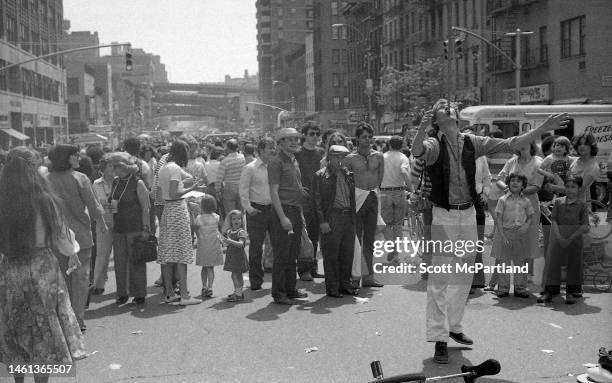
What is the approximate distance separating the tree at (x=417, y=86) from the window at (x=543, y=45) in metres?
9.96

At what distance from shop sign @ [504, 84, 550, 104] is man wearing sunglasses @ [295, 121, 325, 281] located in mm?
28145

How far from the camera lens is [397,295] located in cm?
982

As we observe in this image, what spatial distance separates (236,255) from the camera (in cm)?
994

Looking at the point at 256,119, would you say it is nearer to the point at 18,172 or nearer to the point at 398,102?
the point at 398,102

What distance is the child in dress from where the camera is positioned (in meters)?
9.19

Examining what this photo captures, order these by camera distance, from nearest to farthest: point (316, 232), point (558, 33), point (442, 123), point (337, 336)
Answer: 1. point (442, 123)
2. point (337, 336)
3. point (316, 232)
4. point (558, 33)

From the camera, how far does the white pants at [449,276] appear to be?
6.91 metres

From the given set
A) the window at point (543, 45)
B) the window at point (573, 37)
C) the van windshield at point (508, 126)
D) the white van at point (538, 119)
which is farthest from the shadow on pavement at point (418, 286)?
the window at point (543, 45)

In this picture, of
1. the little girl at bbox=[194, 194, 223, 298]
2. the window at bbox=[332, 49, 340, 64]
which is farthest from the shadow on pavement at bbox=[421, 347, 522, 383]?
the window at bbox=[332, 49, 340, 64]

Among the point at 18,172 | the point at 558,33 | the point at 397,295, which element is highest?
the point at 558,33

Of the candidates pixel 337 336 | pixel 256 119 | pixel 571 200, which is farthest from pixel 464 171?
pixel 256 119

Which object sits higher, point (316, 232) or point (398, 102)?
point (398, 102)

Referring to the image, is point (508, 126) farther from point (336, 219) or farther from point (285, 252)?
point (285, 252)

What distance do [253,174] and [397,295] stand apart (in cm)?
227
